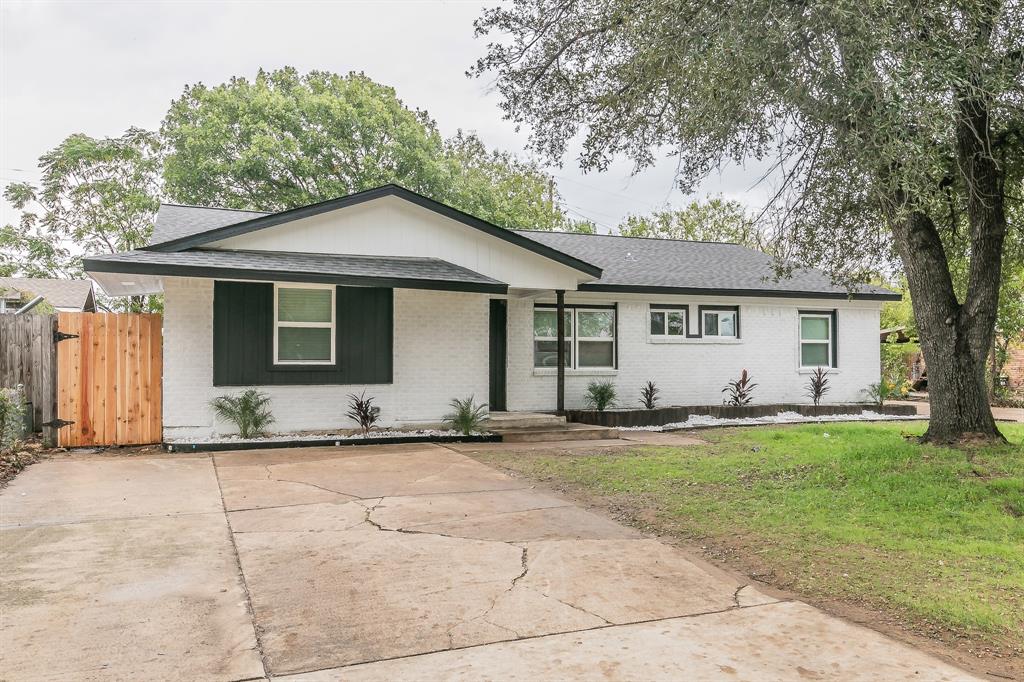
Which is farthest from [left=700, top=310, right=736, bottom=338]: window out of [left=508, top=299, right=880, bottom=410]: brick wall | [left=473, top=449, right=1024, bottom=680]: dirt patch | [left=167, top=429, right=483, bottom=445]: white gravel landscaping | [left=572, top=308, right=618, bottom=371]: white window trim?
[left=473, top=449, right=1024, bottom=680]: dirt patch

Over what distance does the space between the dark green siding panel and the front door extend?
2631 millimetres

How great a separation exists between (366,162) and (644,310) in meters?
16.5

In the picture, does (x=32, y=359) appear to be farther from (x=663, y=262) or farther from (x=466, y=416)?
(x=663, y=262)

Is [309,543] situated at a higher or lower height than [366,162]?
lower

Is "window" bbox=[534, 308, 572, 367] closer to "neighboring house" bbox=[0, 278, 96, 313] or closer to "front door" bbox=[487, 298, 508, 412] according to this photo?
"front door" bbox=[487, 298, 508, 412]

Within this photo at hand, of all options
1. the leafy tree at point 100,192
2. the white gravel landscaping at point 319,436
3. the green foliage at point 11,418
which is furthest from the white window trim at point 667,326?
the leafy tree at point 100,192

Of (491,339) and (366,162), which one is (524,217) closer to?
(366,162)

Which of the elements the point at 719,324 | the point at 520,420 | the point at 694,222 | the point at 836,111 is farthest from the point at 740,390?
the point at 694,222

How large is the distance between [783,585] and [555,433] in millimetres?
7658

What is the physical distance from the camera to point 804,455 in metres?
9.12

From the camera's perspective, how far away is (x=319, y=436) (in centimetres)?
1093

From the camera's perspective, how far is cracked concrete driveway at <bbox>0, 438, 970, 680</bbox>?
3.23 meters

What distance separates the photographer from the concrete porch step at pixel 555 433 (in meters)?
11.8

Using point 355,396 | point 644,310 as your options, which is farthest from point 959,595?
point 644,310
